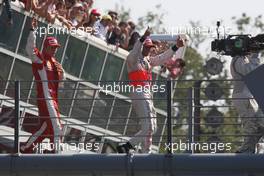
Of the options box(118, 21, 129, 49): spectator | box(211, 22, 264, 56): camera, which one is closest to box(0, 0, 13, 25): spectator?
box(118, 21, 129, 49): spectator

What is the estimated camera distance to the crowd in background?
85.8ft

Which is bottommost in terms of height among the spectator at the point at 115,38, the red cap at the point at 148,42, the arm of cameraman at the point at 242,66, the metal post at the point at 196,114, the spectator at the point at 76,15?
the metal post at the point at 196,114

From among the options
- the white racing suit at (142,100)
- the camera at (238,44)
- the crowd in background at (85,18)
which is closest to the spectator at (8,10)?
the crowd in background at (85,18)

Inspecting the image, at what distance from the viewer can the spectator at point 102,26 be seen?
93.7 feet

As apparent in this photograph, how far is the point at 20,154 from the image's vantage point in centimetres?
2161

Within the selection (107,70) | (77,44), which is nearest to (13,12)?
(77,44)

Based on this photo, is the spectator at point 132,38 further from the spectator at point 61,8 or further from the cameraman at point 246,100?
the cameraman at point 246,100

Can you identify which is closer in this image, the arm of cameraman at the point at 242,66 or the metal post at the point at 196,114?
the metal post at the point at 196,114

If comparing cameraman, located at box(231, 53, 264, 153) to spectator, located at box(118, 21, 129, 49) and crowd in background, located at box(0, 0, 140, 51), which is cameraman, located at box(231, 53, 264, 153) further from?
spectator, located at box(118, 21, 129, 49)

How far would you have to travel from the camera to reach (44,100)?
2270 centimetres

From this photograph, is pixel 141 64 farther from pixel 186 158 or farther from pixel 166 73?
pixel 166 73

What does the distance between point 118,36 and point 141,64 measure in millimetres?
5870

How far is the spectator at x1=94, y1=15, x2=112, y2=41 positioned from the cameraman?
6182mm

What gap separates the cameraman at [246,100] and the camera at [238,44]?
0.29 m
